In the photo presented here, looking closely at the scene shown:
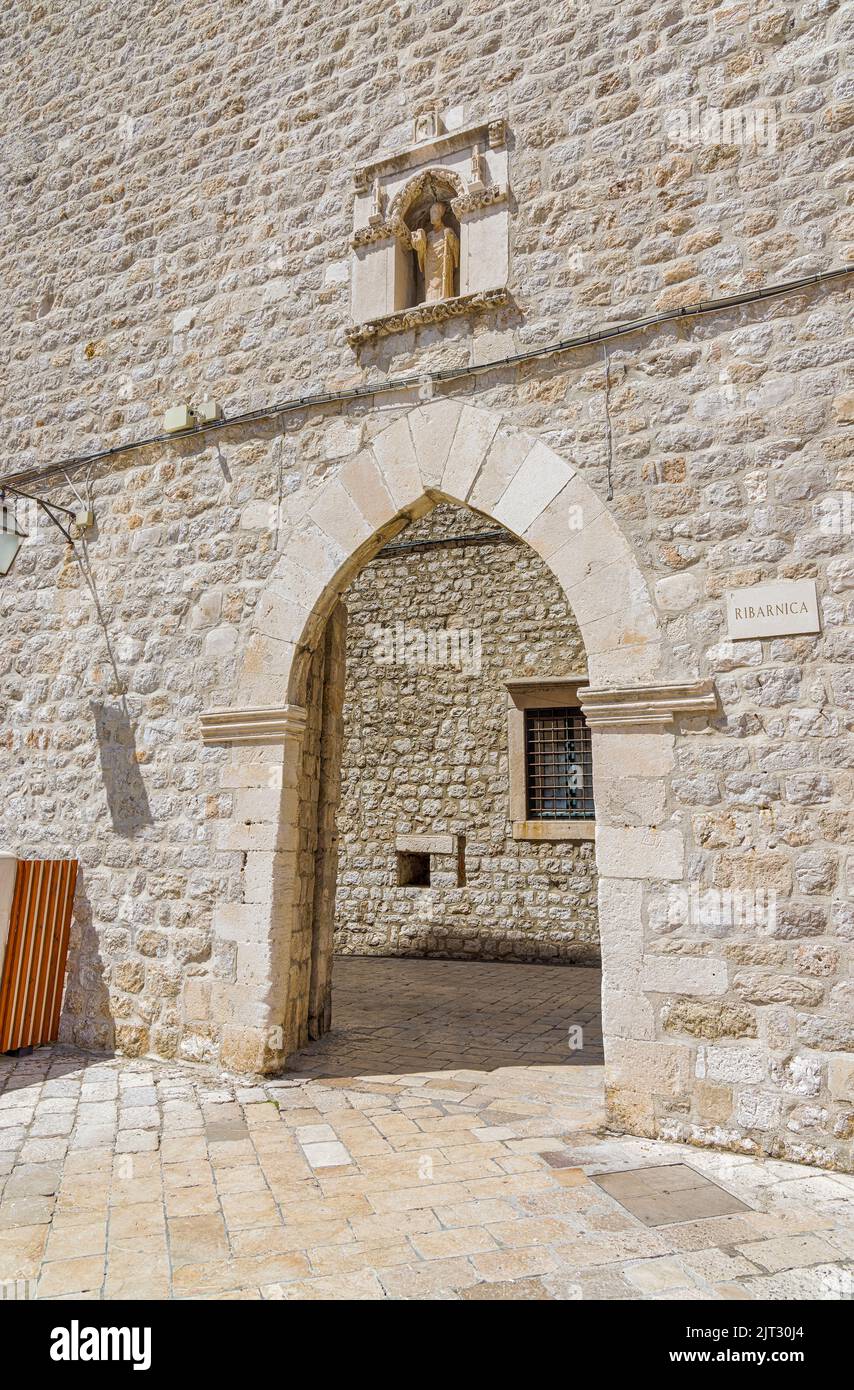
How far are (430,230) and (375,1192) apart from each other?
4.49 metres

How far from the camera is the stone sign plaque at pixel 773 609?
3463 mm

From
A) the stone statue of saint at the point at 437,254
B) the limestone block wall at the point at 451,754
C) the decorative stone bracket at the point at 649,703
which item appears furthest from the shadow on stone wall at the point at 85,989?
the limestone block wall at the point at 451,754

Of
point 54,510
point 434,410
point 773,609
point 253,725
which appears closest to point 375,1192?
point 253,725

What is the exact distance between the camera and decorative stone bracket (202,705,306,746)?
452 cm

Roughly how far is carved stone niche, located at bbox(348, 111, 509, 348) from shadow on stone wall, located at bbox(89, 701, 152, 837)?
2445mm

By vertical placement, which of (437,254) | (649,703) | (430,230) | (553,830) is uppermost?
(430,230)

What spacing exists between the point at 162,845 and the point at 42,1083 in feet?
4.06

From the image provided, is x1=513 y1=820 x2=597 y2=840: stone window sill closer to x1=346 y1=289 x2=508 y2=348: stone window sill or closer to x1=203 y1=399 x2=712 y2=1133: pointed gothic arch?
x1=203 y1=399 x2=712 y2=1133: pointed gothic arch

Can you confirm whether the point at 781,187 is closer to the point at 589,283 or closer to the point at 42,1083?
the point at 589,283

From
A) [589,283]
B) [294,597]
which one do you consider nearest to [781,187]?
[589,283]

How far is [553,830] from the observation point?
8.54m

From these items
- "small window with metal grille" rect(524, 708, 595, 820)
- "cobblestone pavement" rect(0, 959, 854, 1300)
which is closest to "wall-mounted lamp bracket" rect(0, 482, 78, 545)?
"cobblestone pavement" rect(0, 959, 854, 1300)

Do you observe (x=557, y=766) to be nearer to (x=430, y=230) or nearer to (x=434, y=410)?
(x=434, y=410)

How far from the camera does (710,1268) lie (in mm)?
2361
